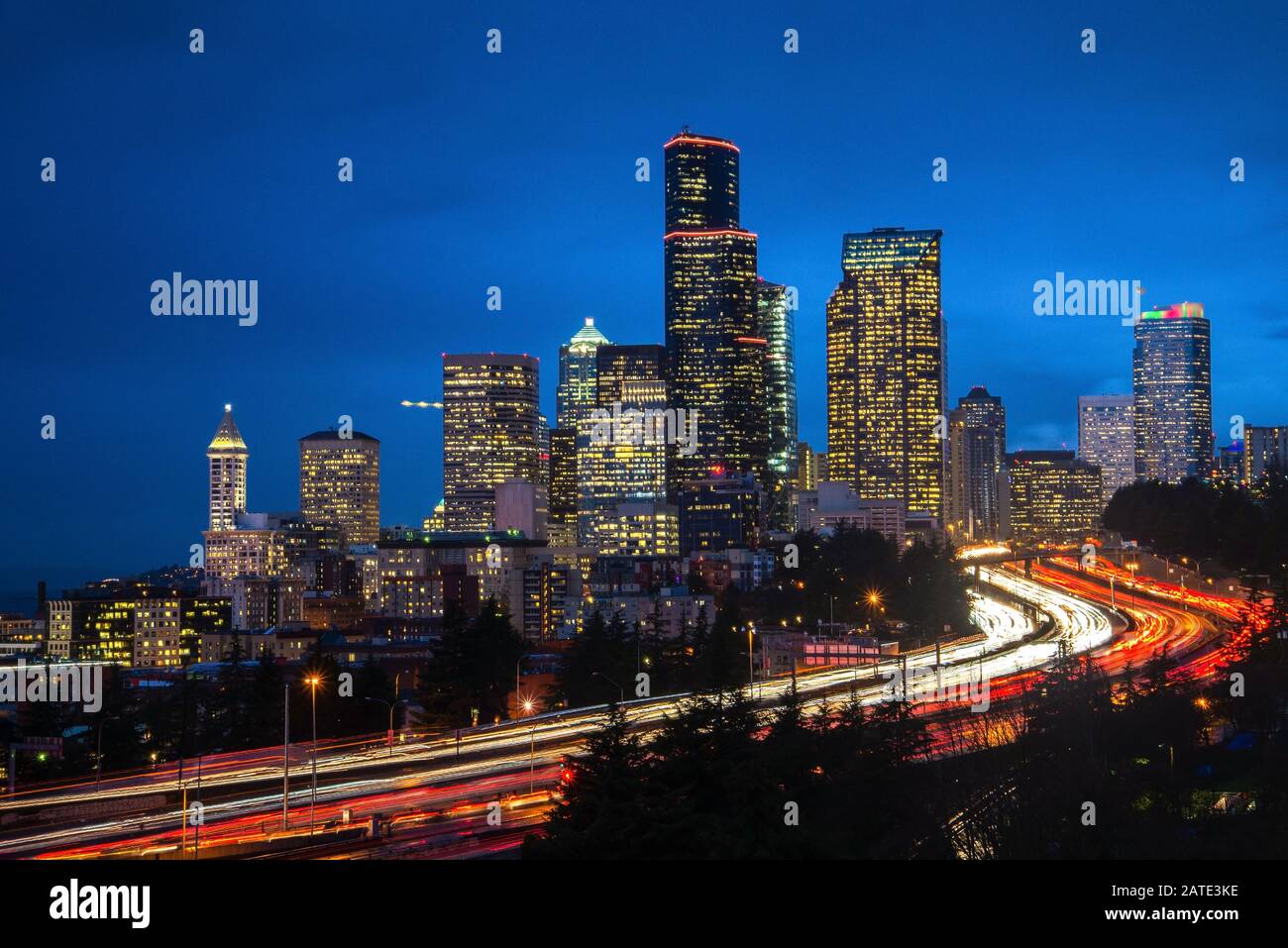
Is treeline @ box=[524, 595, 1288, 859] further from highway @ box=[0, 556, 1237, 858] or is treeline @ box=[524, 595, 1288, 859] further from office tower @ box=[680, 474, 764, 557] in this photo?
office tower @ box=[680, 474, 764, 557]

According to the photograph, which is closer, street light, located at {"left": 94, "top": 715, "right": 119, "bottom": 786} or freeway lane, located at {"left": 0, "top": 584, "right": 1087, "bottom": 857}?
freeway lane, located at {"left": 0, "top": 584, "right": 1087, "bottom": 857}

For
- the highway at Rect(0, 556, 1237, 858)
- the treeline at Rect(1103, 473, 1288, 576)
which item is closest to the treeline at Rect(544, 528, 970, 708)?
the highway at Rect(0, 556, 1237, 858)

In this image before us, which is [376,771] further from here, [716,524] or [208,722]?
[716,524]

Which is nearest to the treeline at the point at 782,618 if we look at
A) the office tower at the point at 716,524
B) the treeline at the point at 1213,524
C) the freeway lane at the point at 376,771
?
the freeway lane at the point at 376,771

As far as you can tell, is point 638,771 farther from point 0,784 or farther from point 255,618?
point 255,618

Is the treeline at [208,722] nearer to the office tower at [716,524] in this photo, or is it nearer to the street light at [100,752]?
the street light at [100,752]

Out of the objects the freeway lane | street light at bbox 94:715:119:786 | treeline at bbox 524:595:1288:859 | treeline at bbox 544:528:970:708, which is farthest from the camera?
treeline at bbox 544:528:970:708
